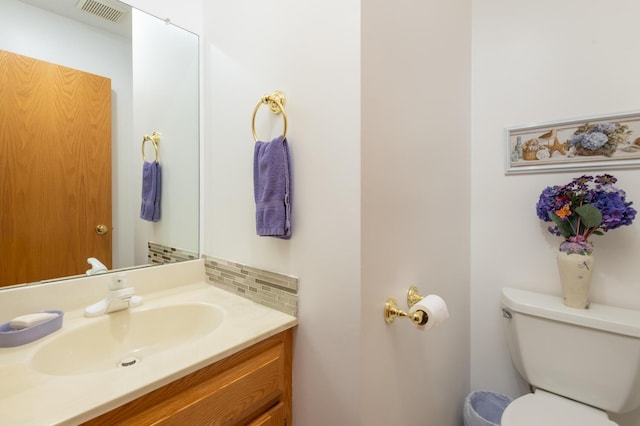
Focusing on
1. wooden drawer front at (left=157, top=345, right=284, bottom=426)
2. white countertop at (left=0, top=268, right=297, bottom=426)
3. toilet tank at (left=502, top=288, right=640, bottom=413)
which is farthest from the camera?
toilet tank at (left=502, top=288, right=640, bottom=413)

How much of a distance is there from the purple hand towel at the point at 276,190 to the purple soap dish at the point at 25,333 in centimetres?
67

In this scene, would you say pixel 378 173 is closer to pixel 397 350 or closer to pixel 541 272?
pixel 397 350

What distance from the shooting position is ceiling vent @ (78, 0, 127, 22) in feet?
3.29

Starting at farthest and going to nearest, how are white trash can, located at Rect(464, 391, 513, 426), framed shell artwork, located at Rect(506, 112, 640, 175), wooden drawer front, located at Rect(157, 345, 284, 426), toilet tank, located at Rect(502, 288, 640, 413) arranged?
white trash can, located at Rect(464, 391, 513, 426) → framed shell artwork, located at Rect(506, 112, 640, 175) → toilet tank, located at Rect(502, 288, 640, 413) → wooden drawer front, located at Rect(157, 345, 284, 426)

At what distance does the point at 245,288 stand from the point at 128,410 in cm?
54

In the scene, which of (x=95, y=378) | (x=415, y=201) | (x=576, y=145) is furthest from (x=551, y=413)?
(x=95, y=378)

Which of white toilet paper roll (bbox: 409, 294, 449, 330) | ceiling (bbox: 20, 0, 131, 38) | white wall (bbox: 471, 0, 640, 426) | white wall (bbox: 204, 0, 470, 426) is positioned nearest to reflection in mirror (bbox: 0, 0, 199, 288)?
ceiling (bbox: 20, 0, 131, 38)

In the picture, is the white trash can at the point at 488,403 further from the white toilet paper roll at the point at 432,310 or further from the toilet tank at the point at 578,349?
the white toilet paper roll at the point at 432,310

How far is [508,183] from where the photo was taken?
1.35m

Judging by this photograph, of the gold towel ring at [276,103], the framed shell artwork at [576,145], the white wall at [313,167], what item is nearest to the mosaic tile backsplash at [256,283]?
the white wall at [313,167]

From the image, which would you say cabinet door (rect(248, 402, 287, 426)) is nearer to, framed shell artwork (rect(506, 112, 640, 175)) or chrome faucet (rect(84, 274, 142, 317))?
chrome faucet (rect(84, 274, 142, 317))

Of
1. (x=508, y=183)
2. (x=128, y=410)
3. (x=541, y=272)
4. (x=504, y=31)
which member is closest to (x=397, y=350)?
(x=128, y=410)

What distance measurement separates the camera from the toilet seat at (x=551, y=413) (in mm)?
960

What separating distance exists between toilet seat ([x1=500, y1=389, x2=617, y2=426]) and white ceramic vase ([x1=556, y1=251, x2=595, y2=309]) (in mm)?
381
